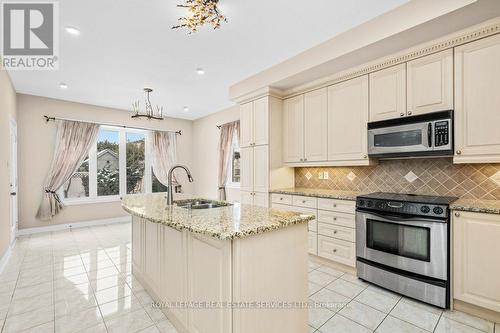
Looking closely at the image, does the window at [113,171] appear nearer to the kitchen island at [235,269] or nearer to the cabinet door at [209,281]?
the kitchen island at [235,269]

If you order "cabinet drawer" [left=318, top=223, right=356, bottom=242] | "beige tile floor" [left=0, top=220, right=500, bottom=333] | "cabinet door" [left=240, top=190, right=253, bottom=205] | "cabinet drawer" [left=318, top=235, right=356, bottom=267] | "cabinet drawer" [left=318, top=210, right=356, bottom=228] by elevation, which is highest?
"cabinet door" [left=240, top=190, right=253, bottom=205]

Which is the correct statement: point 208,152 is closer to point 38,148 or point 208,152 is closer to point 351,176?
point 38,148

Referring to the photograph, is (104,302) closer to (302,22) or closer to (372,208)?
(372,208)

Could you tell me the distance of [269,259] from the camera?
152 cm

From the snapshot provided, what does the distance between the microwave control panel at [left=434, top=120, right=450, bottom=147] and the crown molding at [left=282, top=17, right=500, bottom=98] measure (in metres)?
0.74

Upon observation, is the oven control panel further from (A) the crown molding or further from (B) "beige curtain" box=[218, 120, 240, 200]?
(B) "beige curtain" box=[218, 120, 240, 200]

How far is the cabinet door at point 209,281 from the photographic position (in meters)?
1.38

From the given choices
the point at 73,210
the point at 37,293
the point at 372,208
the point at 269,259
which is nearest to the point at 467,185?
the point at 372,208

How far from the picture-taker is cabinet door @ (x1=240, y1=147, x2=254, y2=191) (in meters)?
4.01

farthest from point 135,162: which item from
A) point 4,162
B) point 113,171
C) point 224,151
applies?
point 4,162

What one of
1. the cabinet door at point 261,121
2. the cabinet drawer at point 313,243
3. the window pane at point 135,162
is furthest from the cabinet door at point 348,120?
the window pane at point 135,162

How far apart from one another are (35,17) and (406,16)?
→ 11.8 ft

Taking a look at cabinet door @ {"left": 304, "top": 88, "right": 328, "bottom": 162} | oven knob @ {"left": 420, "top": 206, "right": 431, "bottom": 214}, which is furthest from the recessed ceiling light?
oven knob @ {"left": 420, "top": 206, "right": 431, "bottom": 214}

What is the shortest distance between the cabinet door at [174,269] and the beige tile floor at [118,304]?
257 millimetres
